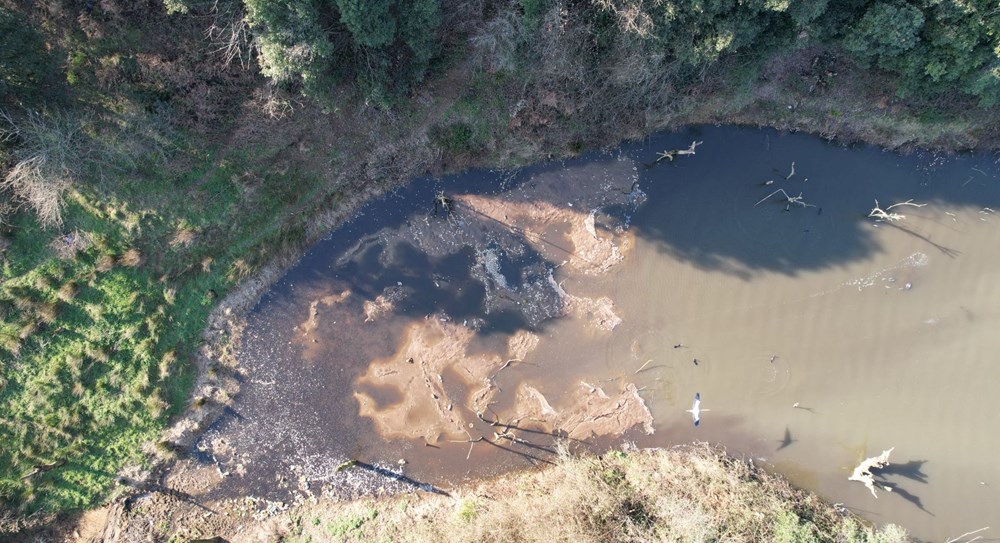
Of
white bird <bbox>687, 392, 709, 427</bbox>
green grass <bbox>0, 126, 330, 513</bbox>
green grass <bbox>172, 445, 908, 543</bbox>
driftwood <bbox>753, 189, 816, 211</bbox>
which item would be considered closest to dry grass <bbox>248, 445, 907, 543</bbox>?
green grass <bbox>172, 445, 908, 543</bbox>

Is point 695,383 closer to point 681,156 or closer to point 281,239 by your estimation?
point 681,156

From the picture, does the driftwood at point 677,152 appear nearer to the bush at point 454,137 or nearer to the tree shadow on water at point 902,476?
the bush at point 454,137

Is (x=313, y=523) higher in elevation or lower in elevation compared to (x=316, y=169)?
lower

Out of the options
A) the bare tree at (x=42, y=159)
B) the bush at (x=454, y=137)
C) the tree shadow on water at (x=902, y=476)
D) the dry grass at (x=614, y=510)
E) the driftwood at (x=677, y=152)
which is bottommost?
the tree shadow on water at (x=902, y=476)

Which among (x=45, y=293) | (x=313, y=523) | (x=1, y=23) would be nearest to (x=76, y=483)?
(x=45, y=293)

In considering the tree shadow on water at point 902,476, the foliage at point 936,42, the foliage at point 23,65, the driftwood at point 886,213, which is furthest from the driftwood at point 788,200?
the foliage at point 23,65

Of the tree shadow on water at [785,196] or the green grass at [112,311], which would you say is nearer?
the green grass at [112,311]
